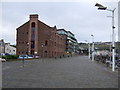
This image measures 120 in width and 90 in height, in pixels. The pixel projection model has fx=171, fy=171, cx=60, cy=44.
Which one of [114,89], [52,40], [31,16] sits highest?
[31,16]

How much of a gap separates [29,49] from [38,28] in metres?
10.1

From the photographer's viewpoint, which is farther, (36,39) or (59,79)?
(36,39)

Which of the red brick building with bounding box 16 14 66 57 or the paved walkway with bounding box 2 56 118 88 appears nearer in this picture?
the paved walkway with bounding box 2 56 118 88

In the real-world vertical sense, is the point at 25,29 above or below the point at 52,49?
above

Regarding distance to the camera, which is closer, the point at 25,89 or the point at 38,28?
the point at 25,89

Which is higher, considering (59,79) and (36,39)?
(36,39)

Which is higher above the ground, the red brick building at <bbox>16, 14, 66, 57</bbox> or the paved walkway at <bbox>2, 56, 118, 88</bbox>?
the red brick building at <bbox>16, 14, 66, 57</bbox>

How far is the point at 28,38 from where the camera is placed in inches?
3017

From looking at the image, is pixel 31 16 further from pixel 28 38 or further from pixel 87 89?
pixel 87 89

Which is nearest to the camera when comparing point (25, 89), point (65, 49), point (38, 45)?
point (25, 89)

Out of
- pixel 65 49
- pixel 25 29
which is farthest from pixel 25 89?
pixel 65 49

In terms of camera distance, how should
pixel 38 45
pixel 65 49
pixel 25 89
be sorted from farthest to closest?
pixel 65 49
pixel 38 45
pixel 25 89

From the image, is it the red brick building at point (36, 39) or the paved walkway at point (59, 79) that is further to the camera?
the red brick building at point (36, 39)

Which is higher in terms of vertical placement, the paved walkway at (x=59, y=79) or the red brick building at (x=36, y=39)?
the red brick building at (x=36, y=39)
